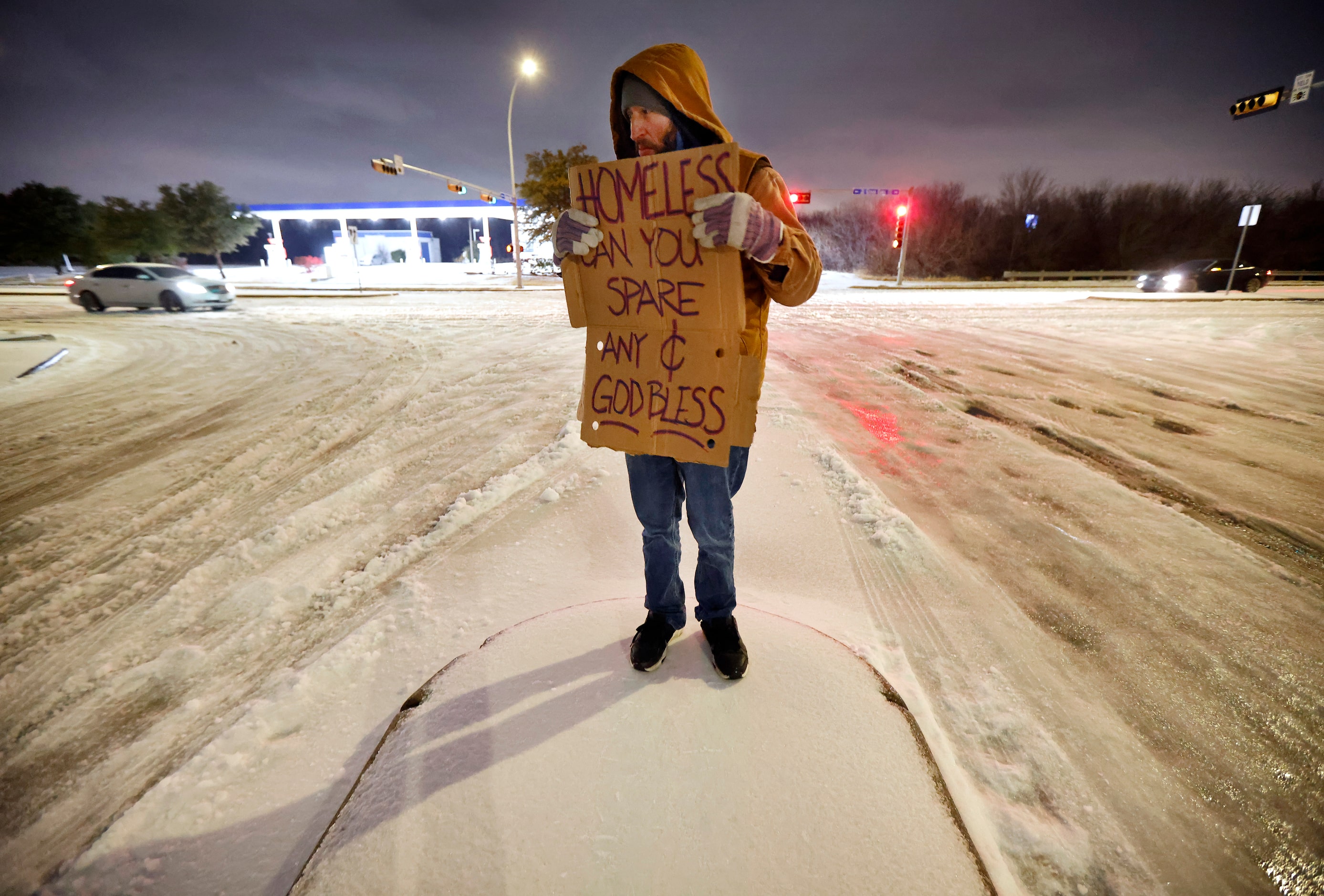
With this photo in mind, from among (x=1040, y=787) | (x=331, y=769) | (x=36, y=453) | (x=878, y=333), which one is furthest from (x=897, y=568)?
(x=878, y=333)

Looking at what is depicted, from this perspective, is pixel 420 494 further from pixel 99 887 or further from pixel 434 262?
pixel 434 262

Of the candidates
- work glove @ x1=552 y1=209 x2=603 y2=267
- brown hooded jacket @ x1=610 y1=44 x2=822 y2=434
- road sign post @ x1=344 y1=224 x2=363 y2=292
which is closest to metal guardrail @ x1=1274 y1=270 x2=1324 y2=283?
brown hooded jacket @ x1=610 y1=44 x2=822 y2=434

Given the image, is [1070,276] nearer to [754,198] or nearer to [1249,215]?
[1249,215]

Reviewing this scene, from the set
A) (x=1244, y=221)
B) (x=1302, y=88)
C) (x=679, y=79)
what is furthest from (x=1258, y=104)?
(x=679, y=79)

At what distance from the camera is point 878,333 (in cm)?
949

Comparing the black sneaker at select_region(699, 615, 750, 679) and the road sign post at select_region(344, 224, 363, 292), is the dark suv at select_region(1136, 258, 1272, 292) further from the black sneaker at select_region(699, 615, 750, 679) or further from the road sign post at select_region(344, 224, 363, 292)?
the road sign post at select_region(344, 224, 363, 292)

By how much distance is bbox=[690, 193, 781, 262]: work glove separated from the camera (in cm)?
138

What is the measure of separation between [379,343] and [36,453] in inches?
186

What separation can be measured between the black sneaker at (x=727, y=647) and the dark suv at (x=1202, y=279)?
24.7 metres

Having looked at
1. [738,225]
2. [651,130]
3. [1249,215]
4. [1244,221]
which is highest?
[1249,215]

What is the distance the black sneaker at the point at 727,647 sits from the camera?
174cm

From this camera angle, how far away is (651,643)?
1830mm

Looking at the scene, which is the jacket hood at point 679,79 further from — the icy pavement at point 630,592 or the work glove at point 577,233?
the icy pavement at point 630,592

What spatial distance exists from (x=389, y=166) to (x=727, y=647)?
946 inches
